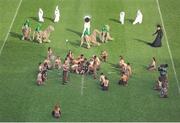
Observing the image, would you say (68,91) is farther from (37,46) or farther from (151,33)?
(151,33)

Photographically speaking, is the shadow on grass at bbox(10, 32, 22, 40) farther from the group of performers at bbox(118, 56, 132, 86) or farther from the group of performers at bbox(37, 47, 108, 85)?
the group of performers at bbox(118, 56, 132, 86)

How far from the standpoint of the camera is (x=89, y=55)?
1746 inches

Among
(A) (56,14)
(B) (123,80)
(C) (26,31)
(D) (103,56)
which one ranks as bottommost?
(B) (123,80)

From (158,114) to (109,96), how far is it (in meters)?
3.75

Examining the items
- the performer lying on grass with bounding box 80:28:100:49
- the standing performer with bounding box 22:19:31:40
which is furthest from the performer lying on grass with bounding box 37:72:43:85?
the standing performer with bounding box 22:19:31:40

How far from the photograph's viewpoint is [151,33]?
48469mm

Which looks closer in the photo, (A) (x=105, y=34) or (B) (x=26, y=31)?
(B) (x=26, y=31)

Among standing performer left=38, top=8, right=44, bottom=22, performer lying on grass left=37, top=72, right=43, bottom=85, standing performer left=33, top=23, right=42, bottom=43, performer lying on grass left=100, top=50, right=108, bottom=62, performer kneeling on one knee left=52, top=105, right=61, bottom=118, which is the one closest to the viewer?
performer kneeling on one knee left=52, top=105, right=61, bottom=118

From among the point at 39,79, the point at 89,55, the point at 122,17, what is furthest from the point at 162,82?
the point at 122,17

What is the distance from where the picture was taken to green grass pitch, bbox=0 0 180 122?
122 feet

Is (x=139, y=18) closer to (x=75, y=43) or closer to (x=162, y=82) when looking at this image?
(x=75, y=43)

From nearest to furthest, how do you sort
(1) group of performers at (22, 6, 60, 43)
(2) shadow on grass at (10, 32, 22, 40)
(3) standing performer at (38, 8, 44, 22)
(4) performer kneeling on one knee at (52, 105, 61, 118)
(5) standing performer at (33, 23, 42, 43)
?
(4) performer kneeling on one knee at (52, 105, 61, 118), (5) standing performer at (33, 23, 42, 43), (1) group of performers at (22, 6, 60, 43), (2) shadow on grass at (10, 32, 22, 40), (3) standing performer at (38, 8, 44, 22)

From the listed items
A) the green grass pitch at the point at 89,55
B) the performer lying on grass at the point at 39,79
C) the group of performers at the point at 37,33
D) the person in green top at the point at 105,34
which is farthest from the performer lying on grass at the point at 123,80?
the group of performers at the point at 37,33

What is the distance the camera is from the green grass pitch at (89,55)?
37219 millimetres
